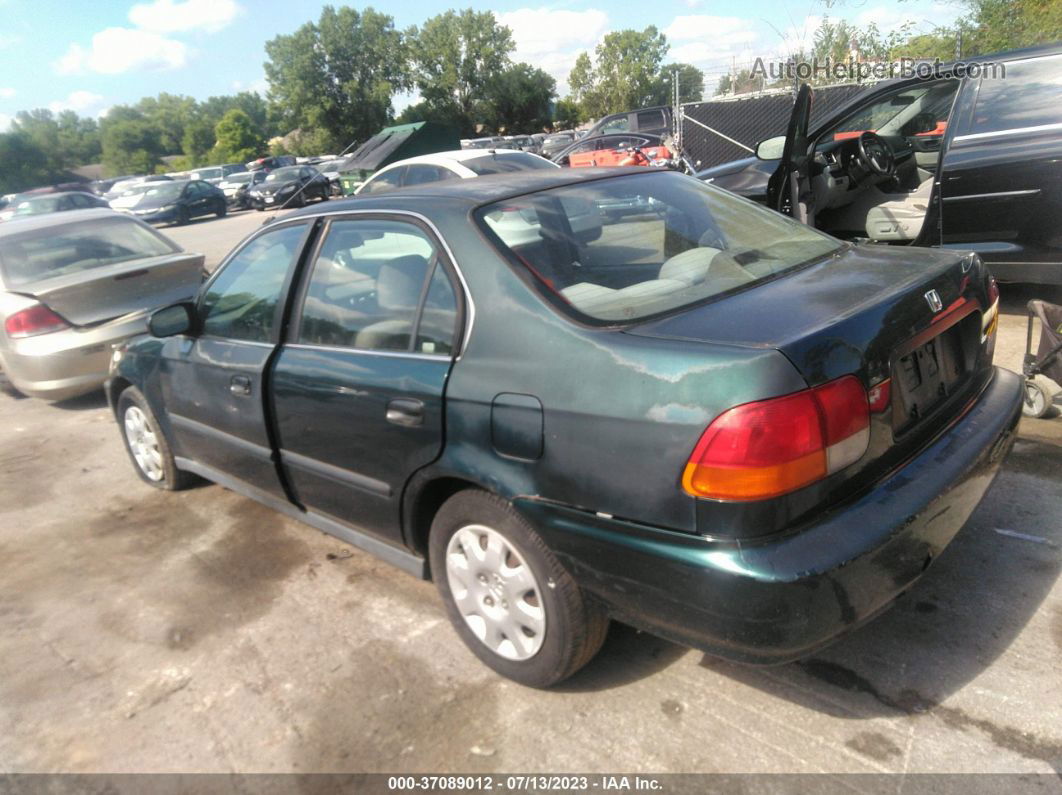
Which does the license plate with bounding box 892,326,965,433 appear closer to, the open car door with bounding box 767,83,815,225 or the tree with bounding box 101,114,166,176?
the open car door with bounding box 767,83,815,225

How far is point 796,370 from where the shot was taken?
80.1 inches

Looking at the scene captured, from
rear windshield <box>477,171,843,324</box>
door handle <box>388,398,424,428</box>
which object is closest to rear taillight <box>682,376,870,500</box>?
rear windshield <box>477,171,843,324</box>

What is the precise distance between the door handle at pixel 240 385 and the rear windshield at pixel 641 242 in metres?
1.33

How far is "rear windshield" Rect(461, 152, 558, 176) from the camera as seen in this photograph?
408 inches

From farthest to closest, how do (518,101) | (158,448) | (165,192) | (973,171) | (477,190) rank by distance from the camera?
(518,101), (165,192), (973,171), (158,448), (477,190)

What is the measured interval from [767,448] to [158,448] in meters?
3.61

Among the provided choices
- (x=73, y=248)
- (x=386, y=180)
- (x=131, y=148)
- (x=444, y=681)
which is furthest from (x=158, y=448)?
(x=131, y=148)

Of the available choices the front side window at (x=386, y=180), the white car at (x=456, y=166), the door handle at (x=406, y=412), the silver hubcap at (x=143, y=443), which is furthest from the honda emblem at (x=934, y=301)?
the front side window at (x=386, y=180)

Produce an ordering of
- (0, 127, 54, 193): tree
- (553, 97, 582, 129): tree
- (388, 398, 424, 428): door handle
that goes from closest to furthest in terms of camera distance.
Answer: (388, 398, 424, 428): door handle, (0, 127, 54, 193): tree, (553, 97, 582, 129): tree

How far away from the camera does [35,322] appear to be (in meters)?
6.21

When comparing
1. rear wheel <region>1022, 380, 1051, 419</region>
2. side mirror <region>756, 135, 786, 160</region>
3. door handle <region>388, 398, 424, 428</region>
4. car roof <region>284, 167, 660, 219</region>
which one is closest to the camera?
door handle <region>388, 398, 424, 428</region>

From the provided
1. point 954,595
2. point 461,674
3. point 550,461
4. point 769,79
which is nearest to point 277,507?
point 461,674

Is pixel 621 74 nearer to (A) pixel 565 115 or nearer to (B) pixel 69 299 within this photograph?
(A) pixel 565 115

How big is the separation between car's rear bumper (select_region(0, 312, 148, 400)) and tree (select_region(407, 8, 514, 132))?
2897 inches
